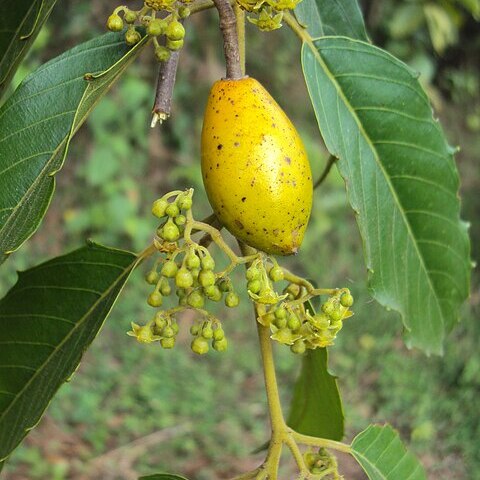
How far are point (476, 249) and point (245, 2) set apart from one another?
3715 mm

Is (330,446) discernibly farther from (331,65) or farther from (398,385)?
(398,385)

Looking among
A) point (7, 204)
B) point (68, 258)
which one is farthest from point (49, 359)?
point (7, 204)

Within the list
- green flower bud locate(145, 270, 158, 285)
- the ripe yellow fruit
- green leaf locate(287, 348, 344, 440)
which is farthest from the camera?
green leaf locate(287, 348, 344, 440)

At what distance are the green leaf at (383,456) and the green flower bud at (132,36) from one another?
1.75 feet

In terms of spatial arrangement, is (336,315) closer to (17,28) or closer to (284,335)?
(284,335)

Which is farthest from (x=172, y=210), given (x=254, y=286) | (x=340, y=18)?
(x=340, y=18)

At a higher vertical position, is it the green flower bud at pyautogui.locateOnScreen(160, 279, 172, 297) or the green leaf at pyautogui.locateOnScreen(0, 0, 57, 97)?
the green leaf at pyautogui.locateOnScreen(0, 0, 57, 97)

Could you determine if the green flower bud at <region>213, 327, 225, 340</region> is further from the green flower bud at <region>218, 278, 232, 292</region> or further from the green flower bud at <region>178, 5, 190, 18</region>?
the green flower bud at <region>178, 5, 190, 18</region>

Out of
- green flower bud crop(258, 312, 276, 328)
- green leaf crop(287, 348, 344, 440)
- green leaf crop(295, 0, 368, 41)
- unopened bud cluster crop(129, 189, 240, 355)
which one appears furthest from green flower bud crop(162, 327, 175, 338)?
green leaf crop(295, 0, 368, 41)

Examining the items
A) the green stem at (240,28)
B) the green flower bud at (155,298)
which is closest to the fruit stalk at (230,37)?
the green stem at (240,28)

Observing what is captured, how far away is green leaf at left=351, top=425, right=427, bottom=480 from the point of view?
3.08ft

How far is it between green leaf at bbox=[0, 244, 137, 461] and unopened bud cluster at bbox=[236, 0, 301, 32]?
0.34 m

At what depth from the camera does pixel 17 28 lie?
942 millimetres

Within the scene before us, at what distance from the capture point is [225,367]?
11.4 feet
